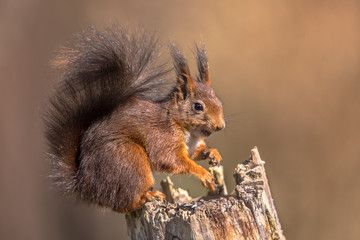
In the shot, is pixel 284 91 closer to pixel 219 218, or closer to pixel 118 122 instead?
pixel 118 122

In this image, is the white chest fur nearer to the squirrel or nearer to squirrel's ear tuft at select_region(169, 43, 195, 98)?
the squirrel

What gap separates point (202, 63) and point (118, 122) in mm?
478

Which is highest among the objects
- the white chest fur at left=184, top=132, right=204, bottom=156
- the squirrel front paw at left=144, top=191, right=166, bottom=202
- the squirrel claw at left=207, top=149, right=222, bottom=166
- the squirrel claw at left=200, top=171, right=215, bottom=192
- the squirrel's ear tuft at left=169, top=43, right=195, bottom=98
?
the squirrel's ear tuft at left=169, top=43, right=195, bottom=98

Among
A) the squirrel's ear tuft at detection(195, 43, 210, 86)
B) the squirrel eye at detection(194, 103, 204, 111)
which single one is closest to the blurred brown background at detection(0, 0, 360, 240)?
the squirrel's ear tuft at detection(195, 43, 210, 86)

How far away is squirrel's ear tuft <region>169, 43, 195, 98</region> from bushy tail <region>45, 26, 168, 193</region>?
0.16 m

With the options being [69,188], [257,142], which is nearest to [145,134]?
[69,188]

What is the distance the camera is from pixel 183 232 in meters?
1.44

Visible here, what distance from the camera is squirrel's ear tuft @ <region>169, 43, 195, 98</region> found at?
6.26 feet

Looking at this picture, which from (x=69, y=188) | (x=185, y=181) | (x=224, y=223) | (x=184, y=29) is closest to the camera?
(x=224, y=223)

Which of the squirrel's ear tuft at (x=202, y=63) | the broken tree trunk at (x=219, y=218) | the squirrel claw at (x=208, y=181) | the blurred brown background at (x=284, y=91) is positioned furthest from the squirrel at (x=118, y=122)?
the blurred brown background at (x=284, y=91)

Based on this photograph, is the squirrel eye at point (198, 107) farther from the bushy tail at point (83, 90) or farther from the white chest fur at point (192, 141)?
the bushy tail at point (83, 90)

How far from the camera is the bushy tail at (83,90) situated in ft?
6.01

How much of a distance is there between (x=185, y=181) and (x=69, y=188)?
1462mm

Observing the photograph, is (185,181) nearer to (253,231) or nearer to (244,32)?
(244,32)
